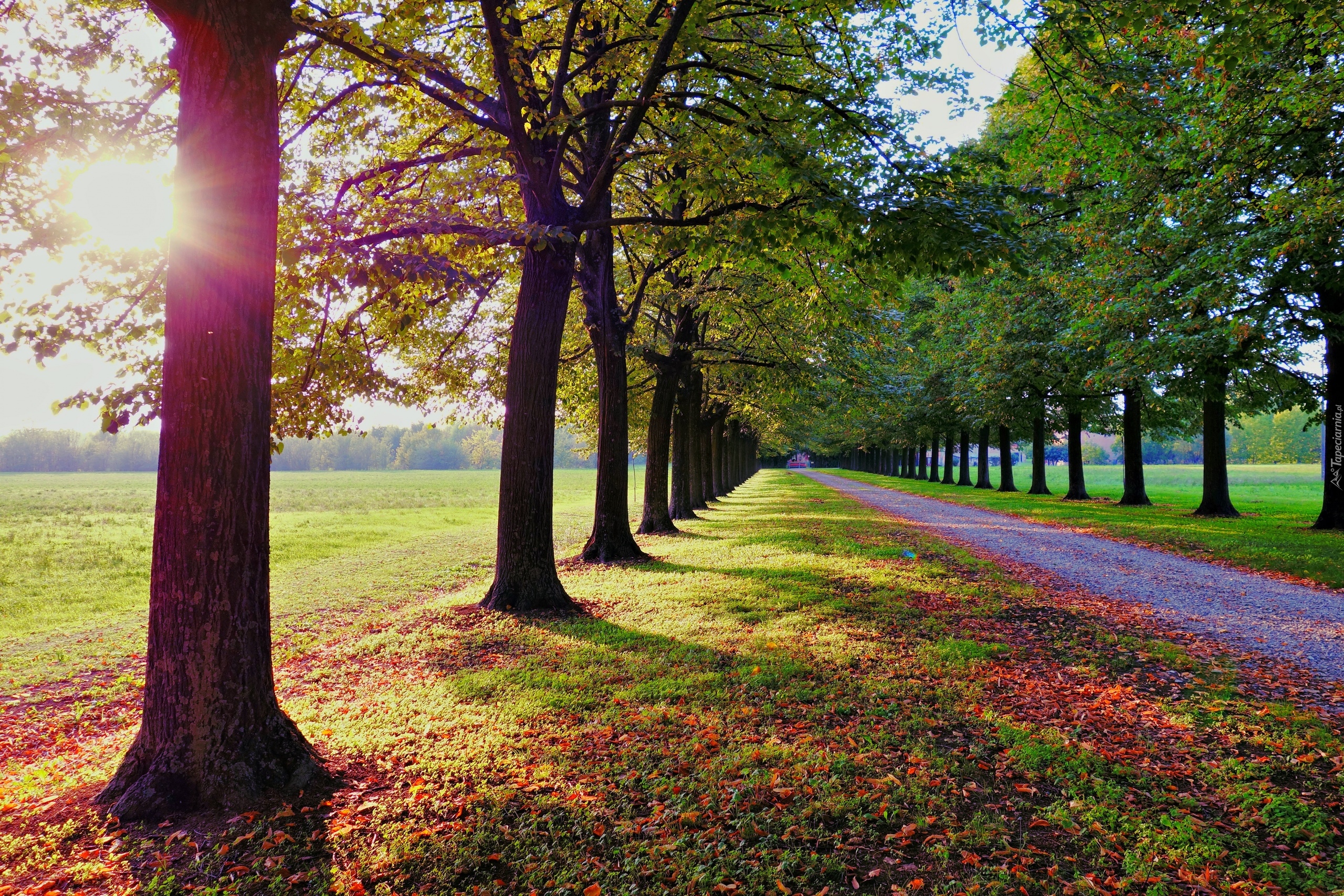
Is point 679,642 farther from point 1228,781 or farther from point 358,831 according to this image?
point 1228,781

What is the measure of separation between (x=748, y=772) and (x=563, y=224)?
6.48m

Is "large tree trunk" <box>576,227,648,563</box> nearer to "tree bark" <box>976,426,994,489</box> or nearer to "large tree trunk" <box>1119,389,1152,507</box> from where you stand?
"large tree trunk" <box>1119,389,1152,507</box>

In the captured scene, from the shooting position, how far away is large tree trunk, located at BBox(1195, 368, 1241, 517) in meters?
17.8

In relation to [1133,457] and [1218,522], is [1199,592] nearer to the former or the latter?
[1218,522]

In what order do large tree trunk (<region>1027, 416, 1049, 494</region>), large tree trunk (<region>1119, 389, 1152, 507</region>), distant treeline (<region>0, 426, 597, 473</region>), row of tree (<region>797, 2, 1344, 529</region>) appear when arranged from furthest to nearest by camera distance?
distant treeline (<region>0, 426, 597, 473</region>)
large tree trunk (<region>1027, 416, 1049, 494</region>)
large tree trunk (<region>1119, 389, 1152, 507</region>)
row of tree (<region>797, 2, 1344, 529</region>)

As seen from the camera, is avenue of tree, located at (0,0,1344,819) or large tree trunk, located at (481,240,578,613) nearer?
avenue of tree, located at (0,0,1344,819)

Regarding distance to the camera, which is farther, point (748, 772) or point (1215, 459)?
point (1215, 459)

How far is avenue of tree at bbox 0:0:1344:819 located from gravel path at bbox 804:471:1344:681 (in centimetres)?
439

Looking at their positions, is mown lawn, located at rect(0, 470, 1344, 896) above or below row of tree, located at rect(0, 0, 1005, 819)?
below

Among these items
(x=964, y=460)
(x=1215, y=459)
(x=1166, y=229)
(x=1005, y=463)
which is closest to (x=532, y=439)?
(x=1166, y=229)

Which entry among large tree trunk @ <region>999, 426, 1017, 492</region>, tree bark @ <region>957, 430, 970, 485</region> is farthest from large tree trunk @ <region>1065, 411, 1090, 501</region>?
tree bark @ <region>957, 430, 970, 485</region>

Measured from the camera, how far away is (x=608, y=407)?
1256cm

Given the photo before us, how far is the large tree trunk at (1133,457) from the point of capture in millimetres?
22172

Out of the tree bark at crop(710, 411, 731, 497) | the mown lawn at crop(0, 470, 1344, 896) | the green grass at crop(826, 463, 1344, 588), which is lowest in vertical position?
the mown lawn at crop(0, 470, 1344, 896)
